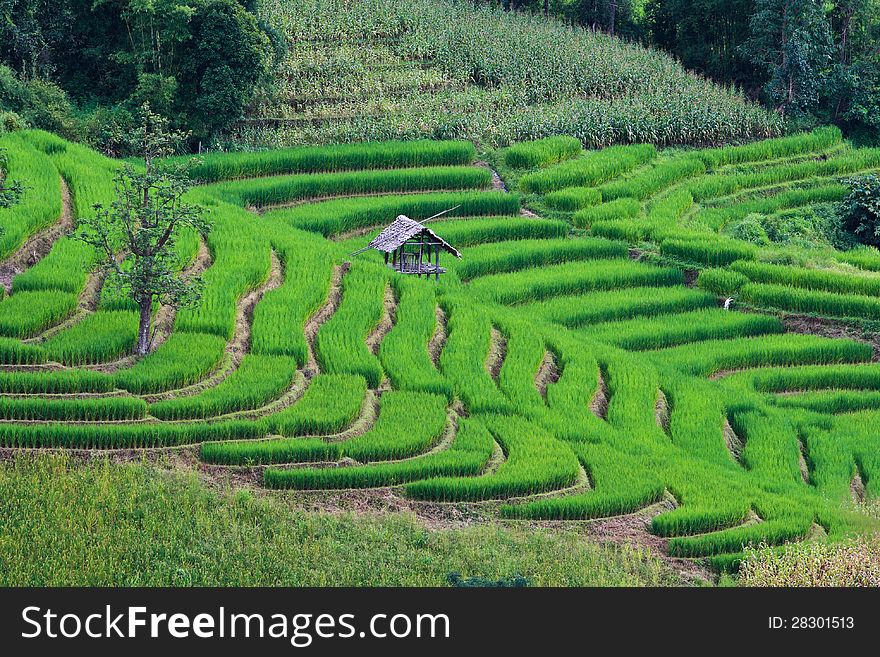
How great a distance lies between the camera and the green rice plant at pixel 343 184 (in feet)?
124

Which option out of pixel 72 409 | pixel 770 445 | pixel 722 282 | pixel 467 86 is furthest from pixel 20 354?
pixel 467 86

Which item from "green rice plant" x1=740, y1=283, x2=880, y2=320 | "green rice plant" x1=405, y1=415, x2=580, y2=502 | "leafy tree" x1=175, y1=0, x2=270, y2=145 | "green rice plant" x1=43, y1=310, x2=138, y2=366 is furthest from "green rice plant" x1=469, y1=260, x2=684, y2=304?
"leafy tree" x1=175, y1=0, x2=270, y2=145

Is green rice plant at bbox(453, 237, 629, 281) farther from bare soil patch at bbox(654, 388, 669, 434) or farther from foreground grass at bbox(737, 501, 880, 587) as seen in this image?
foreground grass at bbox(737, 501, 880, 587)

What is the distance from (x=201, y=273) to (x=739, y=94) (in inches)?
963

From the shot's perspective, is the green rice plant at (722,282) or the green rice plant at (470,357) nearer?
the green rice plant at (470,357)

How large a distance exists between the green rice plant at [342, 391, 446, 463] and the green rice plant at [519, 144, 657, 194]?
15.0m

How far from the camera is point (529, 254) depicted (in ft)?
121

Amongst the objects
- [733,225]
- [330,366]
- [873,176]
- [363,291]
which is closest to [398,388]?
[330,366]

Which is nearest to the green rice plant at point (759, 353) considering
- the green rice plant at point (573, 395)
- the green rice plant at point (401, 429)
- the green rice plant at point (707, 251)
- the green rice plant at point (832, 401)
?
the green rice plant at point (832, 401)

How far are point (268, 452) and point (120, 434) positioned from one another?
2.44 m

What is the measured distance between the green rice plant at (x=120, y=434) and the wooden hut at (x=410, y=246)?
846 cm

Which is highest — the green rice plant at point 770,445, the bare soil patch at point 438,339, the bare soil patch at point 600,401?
the bare soil patch at point 438,339

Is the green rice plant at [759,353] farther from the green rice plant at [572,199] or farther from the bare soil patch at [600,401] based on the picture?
the green rice plant at [572,199]

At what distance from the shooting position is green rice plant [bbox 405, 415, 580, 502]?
24.0 metres
